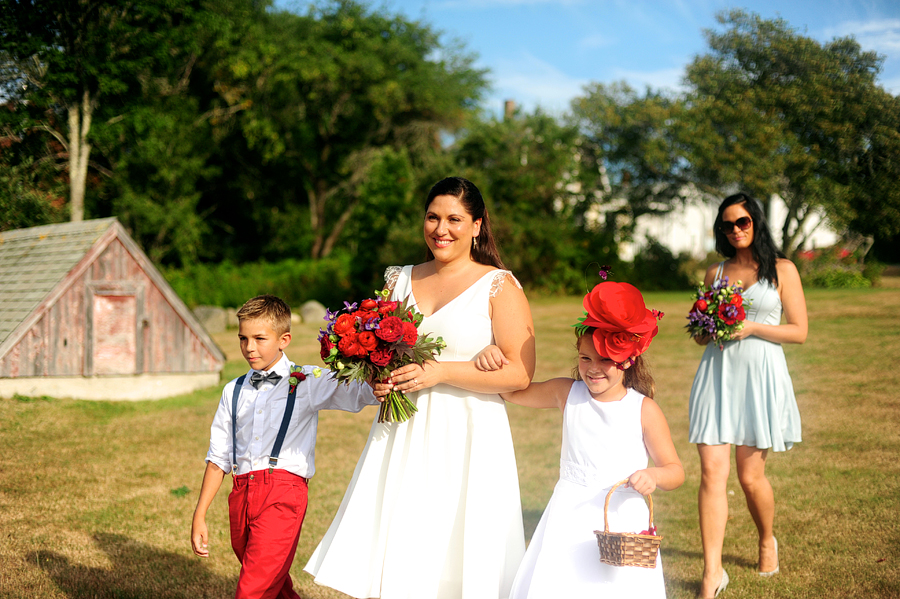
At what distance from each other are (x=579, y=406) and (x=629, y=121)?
33.3 m

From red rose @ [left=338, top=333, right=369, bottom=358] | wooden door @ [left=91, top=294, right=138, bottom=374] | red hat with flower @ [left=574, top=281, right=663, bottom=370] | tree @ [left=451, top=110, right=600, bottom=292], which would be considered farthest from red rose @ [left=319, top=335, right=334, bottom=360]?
tree @ [left=451, top=110, right=600, bottom=292]

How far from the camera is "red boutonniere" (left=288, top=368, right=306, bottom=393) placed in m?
3.75

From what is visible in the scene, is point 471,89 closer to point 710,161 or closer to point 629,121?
point 629,121

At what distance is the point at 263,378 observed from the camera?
3818 mm

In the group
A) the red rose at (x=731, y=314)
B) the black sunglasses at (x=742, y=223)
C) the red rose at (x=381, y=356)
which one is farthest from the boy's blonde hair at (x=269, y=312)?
the black sunglasses at (x=742, y=223)

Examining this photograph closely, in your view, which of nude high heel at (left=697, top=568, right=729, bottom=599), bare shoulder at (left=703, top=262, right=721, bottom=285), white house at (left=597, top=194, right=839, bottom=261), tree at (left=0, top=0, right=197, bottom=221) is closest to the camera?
nude high heel at (left=697, top=568, right=729, bottom=599)

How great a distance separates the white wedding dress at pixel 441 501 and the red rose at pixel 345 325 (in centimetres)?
44

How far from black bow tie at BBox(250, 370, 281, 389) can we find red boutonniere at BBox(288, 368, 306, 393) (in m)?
0.09

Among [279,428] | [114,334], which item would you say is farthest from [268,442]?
[114,334]

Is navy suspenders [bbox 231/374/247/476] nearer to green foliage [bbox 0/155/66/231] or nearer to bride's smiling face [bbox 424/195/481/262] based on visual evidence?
bride's smiling face [bbox 424/195/481/262]

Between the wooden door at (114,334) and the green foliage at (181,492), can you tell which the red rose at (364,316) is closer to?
the green foliage at (181,492)

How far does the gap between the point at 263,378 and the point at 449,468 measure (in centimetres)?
115

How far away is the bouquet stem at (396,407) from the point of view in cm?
344

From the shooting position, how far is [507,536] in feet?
11.3
